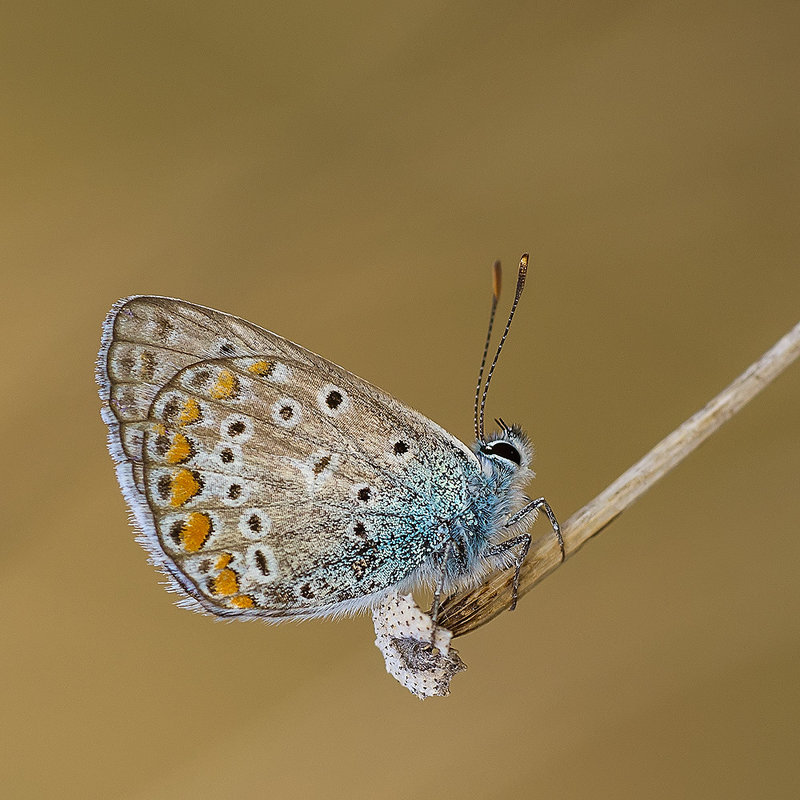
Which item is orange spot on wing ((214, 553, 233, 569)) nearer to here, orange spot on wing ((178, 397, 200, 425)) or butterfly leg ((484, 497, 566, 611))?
orange spot on wing ((178, 397, 200, 425))

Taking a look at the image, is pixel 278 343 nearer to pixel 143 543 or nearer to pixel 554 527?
pixel 143 543

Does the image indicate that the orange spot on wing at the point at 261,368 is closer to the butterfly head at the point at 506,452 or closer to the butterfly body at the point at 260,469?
the butterfly body at the point at 260,469

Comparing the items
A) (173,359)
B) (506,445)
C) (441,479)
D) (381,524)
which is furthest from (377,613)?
(173,359)

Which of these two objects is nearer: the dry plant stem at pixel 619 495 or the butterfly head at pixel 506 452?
the dry plant stem at pixel 619 495

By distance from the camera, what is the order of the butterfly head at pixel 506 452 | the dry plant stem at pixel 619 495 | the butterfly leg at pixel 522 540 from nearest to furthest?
the dry plant stem at pixel 619 495
the butterfly leg at pixel 522 540
the butterfly head at pixel 506 452

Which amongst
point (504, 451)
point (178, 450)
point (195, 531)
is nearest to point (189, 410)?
point (178, 450)

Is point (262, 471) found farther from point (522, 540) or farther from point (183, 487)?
point (522, 540)

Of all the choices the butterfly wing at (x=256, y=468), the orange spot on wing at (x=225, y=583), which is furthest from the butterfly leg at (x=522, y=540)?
the orange spot on wing at (x=225, y=583)
